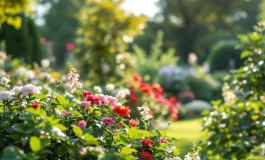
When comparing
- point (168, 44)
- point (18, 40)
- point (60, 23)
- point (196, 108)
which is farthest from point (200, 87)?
point (168, 44)

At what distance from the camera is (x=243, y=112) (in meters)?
4.24

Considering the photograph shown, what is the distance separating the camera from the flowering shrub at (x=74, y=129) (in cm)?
197

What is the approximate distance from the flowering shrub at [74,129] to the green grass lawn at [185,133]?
3.34 m

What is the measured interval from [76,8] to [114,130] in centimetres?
3184

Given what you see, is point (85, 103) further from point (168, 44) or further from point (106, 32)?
point (168, 44)

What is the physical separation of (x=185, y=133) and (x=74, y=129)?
5.88m

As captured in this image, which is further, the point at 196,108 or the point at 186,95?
the point at 186,95

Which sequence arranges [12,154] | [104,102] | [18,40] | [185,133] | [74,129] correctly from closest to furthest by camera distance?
[12,154]
[74,129]
[104,102]
[185,133]
[18,40]

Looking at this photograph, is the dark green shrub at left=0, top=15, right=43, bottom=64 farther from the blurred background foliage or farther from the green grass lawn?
the green grass lawn

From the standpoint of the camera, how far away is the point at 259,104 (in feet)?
13.7

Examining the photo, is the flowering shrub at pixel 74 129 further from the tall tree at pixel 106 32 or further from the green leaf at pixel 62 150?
the tall tree at pixel 106 32

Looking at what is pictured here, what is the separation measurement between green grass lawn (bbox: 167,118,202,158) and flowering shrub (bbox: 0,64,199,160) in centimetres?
334

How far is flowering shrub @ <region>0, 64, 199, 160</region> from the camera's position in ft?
6.47

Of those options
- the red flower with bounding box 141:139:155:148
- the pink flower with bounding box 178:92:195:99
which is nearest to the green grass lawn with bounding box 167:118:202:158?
the pink flower with bounding box 178:92:195:99
